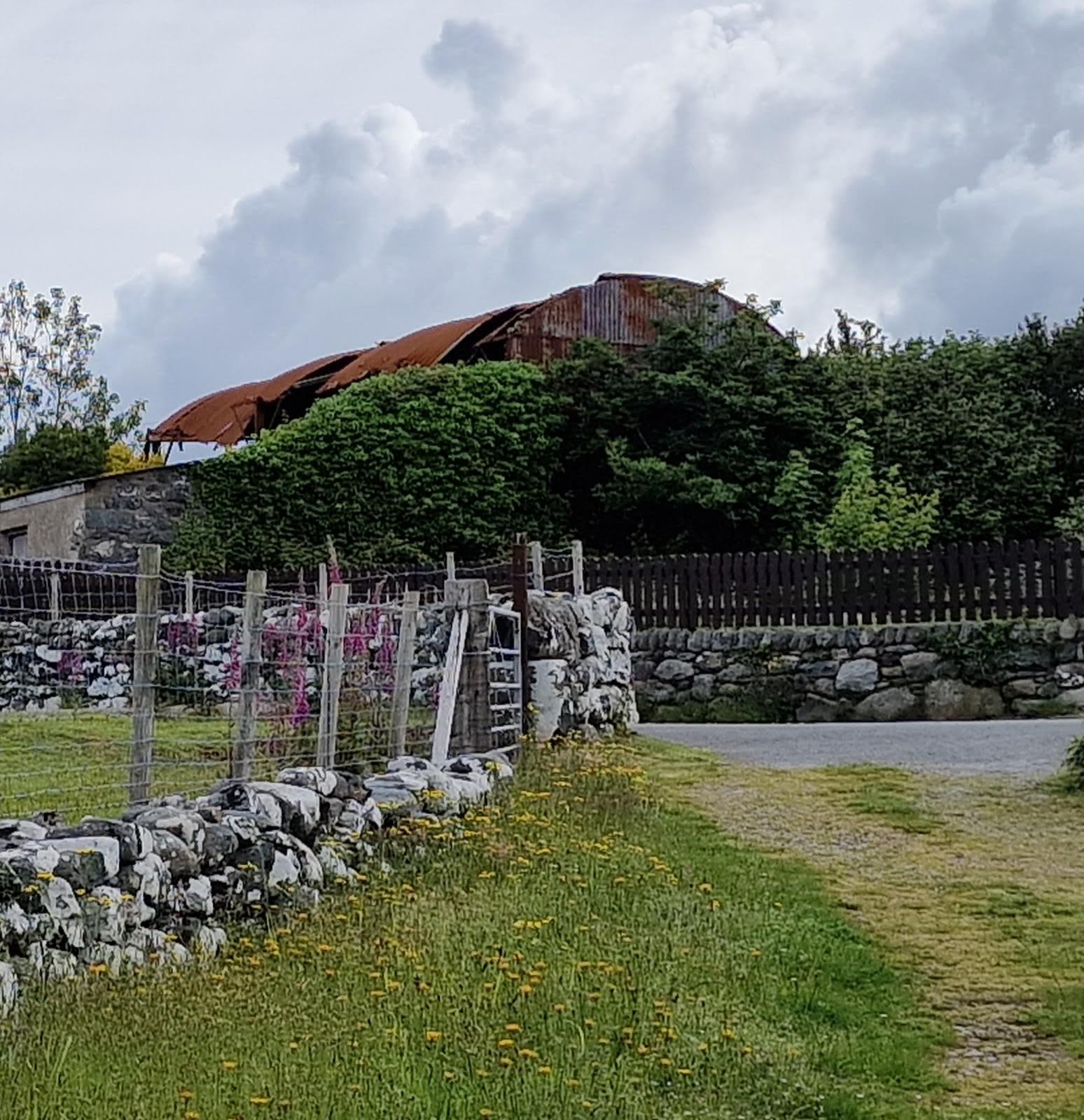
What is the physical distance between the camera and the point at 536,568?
17.6 meters

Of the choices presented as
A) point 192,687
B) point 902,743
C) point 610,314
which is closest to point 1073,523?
point 610,314

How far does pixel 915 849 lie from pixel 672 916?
270cm

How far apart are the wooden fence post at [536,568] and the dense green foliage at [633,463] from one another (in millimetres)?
7843

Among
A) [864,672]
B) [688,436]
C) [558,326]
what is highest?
[558,326]

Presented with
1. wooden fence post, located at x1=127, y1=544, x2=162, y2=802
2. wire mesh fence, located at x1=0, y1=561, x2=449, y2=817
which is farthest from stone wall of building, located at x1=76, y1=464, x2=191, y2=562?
wooden fence post, located at x1=127, y1=544, x2=162, y2=802

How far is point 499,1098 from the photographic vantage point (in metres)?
4.77

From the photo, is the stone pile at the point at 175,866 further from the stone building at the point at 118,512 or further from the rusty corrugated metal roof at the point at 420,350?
the rusty corrugated metal roof at the point at 420,350

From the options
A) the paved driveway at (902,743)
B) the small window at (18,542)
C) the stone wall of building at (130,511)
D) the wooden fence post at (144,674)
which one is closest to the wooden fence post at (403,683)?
the wooden fence post at (144,674)

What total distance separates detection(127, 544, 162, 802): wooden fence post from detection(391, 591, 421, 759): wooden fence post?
9.89 feet

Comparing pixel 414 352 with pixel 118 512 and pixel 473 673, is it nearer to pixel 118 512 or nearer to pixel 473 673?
pixel 118 512

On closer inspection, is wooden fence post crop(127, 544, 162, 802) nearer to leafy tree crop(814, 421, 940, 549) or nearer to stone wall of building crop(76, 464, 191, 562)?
leafy tree crop(814, 421, 940, 549)

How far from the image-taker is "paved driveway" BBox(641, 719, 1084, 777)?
12.9m

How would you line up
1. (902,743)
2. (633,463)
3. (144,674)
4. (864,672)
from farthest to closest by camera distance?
1. (633,463)
2. (864,672)
3. (902,743)
4. (144,674)

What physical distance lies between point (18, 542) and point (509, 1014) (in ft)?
78.7
